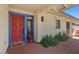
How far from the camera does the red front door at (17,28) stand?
9.84 m

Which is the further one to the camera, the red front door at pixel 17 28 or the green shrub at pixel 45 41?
the green shrub at pixel 45 41

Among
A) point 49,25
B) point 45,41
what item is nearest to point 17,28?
point 45,41

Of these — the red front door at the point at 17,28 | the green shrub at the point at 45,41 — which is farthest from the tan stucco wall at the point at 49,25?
the red front door at the point at 17,28

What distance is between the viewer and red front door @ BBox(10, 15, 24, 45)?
9.84 meters

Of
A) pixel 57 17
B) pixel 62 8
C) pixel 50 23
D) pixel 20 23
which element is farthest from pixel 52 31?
pixel 20 23

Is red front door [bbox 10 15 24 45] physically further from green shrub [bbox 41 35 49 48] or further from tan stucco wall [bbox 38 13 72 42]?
tan stucco wall [bbox 38 13 72 42]

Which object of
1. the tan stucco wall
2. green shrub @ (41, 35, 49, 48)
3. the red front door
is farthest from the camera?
the tan stucco wall

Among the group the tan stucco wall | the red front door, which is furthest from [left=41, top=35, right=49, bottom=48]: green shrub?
the red front door

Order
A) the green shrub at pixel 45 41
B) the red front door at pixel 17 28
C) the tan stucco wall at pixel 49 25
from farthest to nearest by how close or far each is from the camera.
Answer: the tan stucco wall at pixel 49 25
the green shrub at pixel 45 41
the red front door at pixel 17 28

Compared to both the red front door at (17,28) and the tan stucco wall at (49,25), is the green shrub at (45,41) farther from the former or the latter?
the red front door at (17,28)

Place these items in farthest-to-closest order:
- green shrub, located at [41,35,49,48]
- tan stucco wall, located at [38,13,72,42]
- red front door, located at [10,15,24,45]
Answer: tan stucco wall, located at [38,13,72,42] → green shrub, located at [41,35,49,48] → red front door, located at [10,15,24,45]

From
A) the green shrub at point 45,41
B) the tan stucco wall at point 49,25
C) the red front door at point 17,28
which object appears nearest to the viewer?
the red front door at point 17,28

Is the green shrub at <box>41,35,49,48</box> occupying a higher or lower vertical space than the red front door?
lower

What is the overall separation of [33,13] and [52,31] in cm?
355
